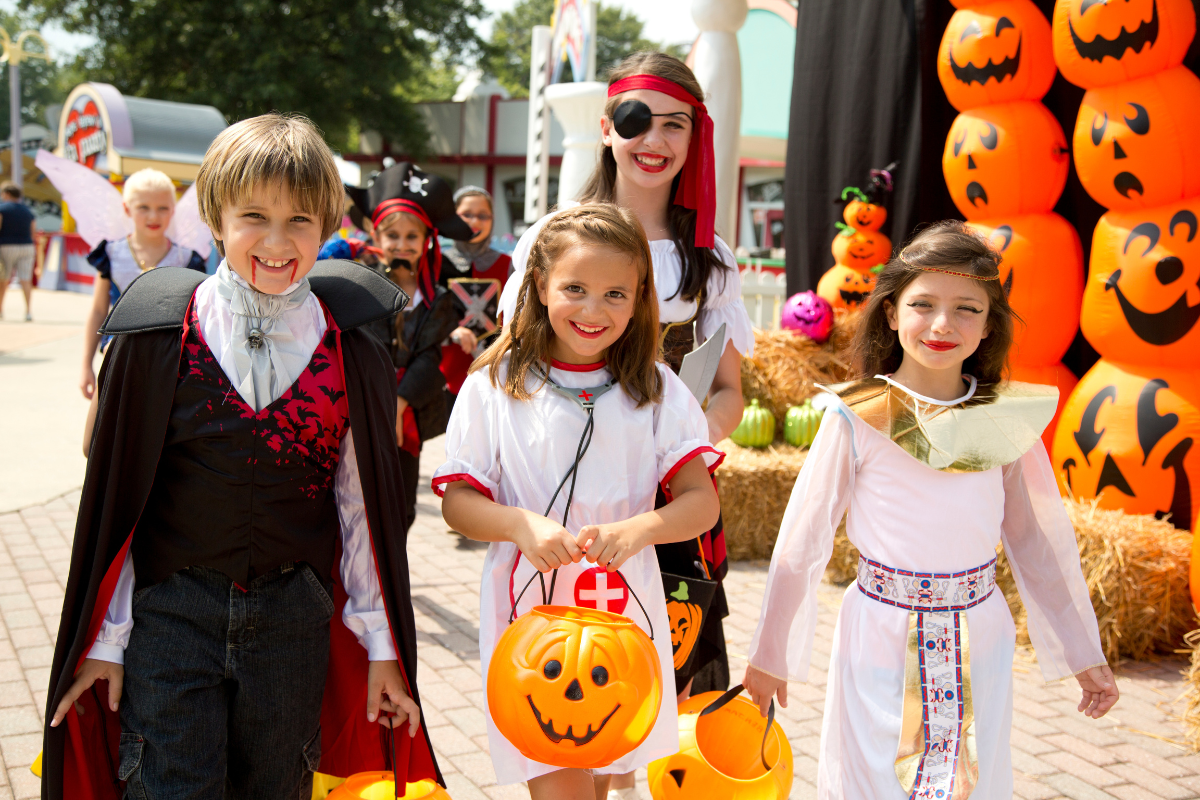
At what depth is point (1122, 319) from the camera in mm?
4707

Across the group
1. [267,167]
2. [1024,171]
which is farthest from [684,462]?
[1024,171]

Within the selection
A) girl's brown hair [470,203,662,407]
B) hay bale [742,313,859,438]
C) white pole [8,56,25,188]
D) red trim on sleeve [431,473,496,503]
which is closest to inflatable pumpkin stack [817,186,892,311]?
hay bale [742,313,859,438]

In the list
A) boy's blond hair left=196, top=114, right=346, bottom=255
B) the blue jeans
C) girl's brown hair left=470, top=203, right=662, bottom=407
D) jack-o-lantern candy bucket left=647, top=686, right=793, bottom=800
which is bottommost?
jack-o-lantern candy bucket left=647, top=686, right=793, bottom=800

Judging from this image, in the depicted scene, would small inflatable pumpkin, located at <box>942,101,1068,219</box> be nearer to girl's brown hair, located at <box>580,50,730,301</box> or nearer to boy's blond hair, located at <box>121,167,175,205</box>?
girl's brown hair, located at <box>580,50,730,301</box>

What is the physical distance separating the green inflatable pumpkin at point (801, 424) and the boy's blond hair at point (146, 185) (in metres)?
3.92

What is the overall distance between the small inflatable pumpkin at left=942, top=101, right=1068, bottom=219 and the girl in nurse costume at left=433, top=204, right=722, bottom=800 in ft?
13.3

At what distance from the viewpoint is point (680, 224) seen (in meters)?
2.58

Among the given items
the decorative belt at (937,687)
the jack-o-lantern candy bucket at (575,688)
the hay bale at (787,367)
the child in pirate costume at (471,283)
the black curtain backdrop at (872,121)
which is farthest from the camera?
the hay bale at (787,367)

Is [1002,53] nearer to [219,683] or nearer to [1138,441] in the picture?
[1138,441]

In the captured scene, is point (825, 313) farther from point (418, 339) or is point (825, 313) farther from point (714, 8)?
point (418, 339)

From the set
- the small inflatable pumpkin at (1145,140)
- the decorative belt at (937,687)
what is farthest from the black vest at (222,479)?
the small inflatable pumpkin at (1145,140)

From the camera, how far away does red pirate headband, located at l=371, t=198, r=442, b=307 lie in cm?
432

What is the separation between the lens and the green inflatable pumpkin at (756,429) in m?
6.25

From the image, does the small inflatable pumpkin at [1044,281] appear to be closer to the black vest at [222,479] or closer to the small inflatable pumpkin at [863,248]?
the small inflatable pumpkin at [863,248]
